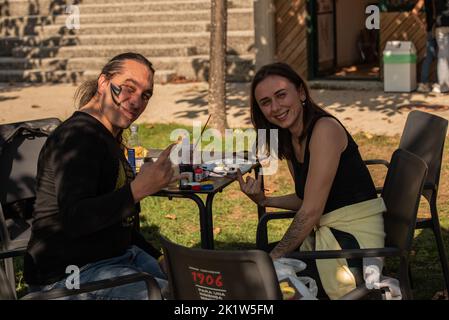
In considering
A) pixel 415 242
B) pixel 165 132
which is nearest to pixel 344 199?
pixel 415 242

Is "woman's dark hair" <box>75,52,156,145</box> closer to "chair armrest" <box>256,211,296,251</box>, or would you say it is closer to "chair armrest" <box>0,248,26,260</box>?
"chair armrest" <box>0,248,26,260</box>

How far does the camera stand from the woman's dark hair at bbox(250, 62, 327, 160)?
4500mm

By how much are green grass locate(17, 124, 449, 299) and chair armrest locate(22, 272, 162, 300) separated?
2542 millimetres

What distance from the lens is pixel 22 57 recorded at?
17062 millimetres

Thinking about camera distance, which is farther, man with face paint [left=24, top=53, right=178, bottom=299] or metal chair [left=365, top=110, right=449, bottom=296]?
metal chair [left=365, top=110, right=449, bottom=296]

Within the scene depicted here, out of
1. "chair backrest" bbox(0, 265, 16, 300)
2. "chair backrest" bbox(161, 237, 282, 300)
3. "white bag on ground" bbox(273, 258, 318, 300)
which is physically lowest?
"white bag on ground" bbox(273, 258, 318, 300)

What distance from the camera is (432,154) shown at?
5.30m

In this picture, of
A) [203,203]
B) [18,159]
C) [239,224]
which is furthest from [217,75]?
[203,203]

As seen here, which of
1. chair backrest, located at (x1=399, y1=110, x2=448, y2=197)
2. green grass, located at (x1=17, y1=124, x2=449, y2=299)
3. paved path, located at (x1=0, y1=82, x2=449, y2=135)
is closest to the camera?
chair backrest, located at (x1=399, y1=110, x2=448, y2=197)

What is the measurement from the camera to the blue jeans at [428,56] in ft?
44.7

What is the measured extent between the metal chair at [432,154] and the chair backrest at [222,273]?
231 centimetres

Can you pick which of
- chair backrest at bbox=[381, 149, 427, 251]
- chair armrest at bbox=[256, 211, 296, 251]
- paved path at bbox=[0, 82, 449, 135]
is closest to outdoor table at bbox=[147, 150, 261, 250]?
chair armrest at bbox=[256, 211, 296, 251]

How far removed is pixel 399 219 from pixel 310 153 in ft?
1.82
